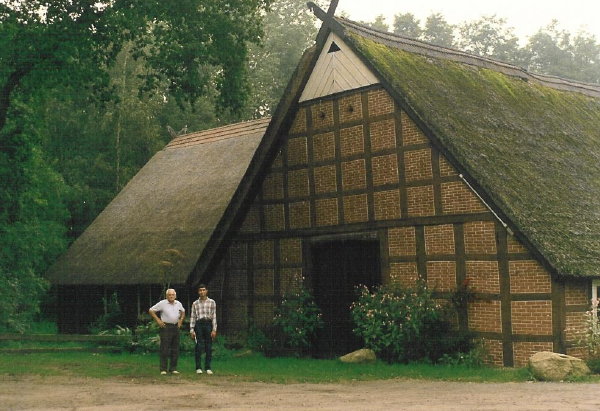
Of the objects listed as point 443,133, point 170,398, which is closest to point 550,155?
point 443,133

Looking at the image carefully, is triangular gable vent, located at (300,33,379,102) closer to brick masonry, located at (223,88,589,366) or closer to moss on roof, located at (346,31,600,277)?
brick masonry, located at (223,88,589,366)

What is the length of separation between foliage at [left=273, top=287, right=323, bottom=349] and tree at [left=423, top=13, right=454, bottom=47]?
4057 centimetres

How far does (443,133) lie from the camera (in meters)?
16.0

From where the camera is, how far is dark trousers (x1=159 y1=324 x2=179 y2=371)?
14539 mm

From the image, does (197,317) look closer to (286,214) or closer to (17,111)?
(286,214)

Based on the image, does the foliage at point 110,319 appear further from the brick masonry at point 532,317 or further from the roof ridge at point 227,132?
the brick masonry at point 532,317

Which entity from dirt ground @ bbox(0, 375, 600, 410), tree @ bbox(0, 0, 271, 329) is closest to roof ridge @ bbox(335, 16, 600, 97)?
tree @ bbox(0, 0, 271, 329)

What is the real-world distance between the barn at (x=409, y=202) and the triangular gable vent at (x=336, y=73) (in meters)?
0.03

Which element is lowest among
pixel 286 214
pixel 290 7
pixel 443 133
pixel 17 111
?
pixel 286 214

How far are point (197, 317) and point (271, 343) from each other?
15.2 feet

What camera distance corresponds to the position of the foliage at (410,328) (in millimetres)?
15633

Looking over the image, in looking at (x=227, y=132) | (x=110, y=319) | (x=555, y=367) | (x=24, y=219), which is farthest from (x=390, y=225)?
(x=24, y=219)

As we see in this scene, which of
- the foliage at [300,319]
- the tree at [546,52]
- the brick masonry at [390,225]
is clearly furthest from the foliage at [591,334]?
the tree at [546,52]

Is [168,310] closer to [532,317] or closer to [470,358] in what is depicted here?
[470,358]
